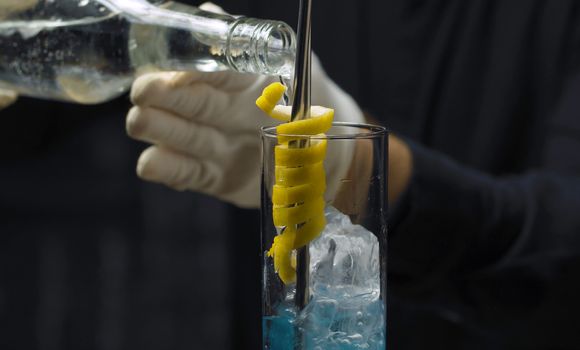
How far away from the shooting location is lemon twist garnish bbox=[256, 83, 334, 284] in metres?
0.53

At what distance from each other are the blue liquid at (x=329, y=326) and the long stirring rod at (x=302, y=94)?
1cm

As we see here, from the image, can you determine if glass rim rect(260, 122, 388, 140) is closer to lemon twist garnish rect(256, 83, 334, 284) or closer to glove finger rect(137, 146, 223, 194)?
lemon twist garnish rect(256, 83, 334, 284)

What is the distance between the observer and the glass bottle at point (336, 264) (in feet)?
1.82

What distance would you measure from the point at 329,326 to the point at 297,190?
0.10 metres

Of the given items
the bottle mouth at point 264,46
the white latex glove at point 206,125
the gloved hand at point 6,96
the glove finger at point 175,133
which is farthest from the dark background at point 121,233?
the bottle mouth at point 264,46

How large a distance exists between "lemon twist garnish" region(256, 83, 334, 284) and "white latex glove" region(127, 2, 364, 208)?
310mm

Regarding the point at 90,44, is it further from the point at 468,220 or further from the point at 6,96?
the point at 468,220

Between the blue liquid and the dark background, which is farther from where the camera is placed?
the dark background

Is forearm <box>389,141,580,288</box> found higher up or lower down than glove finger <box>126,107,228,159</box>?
lower down

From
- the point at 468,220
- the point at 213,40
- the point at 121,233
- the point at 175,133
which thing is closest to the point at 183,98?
the point at 175,133

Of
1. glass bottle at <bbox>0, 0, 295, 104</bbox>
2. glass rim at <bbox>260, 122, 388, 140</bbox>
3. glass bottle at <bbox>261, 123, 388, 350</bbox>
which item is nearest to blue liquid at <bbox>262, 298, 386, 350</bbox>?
glass bottle at <bbox>261, 123, 388, 350</bbox>

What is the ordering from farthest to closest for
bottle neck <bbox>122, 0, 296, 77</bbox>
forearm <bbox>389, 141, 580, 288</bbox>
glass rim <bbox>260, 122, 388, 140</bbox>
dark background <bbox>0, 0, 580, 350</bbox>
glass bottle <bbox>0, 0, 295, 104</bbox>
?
dark background <bbox>0, 0, 580, 350</bbox>
forearm <bbox>389, 141, 580, 288</bbox>
glass bottle <bbox>0, 0, 295, 104</bbox>
bottle neck <bbox>122, 0, 296, 77</bbox>
glass rim <bbox>260, 122, 388, 140</bbox>

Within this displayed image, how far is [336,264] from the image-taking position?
0.56 m

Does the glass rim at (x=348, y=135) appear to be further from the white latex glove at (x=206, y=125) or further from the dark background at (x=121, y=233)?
the dark background at (x=121, y=233)
